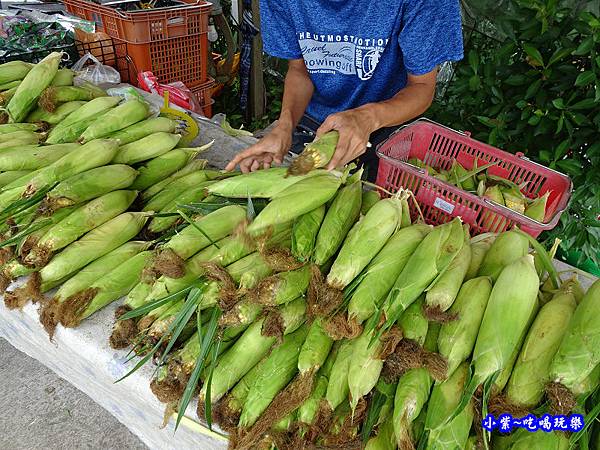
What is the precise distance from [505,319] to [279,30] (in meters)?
1.79

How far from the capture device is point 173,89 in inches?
127

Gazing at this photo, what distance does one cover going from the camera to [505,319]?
1097mm

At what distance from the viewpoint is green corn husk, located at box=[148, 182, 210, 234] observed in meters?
1.76

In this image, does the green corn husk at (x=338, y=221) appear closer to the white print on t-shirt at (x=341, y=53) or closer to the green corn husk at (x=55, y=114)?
the white print on t-shirt at (x=341, y=53)

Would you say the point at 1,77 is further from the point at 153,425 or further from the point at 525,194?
the point at 525,194

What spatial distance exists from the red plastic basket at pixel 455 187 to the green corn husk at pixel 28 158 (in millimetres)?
→ 1362

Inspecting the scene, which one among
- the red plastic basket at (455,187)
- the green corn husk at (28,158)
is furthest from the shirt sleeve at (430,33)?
the green corn husk at (28,158)

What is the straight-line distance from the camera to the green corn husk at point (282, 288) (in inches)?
46.9

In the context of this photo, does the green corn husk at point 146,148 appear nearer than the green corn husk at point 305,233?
No

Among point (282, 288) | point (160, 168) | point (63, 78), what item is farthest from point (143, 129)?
point (282, 288)

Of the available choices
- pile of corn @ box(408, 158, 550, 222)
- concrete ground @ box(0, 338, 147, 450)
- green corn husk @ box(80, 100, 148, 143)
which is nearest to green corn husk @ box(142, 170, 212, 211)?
green corn husk @ box(80, 100, 148, 143)

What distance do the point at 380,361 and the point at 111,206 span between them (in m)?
1.17

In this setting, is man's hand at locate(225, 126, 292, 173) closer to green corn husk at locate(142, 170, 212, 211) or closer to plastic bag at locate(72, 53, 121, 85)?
green corn husk at locate(142, 170, 212, 211)

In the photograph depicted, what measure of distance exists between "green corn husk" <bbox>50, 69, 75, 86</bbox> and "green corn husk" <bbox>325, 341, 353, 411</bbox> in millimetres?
2118
